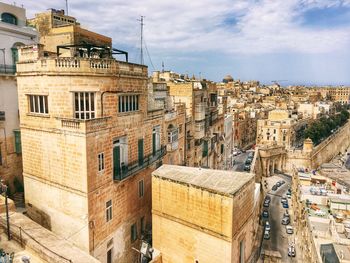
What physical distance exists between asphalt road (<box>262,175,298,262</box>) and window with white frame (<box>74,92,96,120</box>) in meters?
34.2

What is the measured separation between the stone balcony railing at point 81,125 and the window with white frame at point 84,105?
2.77ft

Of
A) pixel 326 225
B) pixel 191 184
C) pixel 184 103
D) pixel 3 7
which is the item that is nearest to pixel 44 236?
pixel 191 184

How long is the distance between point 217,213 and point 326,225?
22.5m

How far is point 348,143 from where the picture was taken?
125625mm

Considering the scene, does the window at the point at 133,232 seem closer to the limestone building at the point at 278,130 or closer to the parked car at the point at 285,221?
the parked car at the point at 285,221

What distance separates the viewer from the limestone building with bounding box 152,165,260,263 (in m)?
17.3

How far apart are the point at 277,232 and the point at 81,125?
136 feet

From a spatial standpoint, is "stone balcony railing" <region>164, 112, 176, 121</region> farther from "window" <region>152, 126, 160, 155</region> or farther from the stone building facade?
the stone building facade

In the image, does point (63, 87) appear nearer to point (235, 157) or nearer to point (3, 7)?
point (3, 7)

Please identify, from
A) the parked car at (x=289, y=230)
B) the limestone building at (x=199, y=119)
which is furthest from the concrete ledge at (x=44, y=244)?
the parked car at (x=289, y=230)

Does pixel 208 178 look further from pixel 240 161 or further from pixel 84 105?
pixel 240 161

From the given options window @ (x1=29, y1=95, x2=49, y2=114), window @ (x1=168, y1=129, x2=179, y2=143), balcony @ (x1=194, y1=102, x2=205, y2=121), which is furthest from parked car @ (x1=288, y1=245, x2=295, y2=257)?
window @ (x1=29, y1=95, x2=49, y2=114)

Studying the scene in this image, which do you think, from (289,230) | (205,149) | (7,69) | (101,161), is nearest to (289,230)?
(289,230)

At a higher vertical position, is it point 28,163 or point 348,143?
point 28,163
